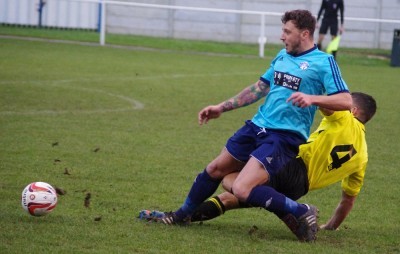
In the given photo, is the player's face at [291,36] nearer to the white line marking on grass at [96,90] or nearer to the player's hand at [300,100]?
the player's hand at [300,100]

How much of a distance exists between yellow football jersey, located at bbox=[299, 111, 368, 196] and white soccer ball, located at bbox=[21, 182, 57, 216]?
6.07ft

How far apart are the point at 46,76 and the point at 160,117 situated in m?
4.69

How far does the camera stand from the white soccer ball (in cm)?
622

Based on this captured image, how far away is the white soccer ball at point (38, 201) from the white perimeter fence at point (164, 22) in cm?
2320

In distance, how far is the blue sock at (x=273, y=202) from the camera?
6.07 metres

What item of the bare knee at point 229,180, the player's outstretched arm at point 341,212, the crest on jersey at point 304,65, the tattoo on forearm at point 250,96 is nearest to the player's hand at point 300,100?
the crest on jersey at point 304,65

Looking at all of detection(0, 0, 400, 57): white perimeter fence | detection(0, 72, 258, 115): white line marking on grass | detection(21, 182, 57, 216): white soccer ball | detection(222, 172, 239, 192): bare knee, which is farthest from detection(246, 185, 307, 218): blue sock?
detection(0, 0, 400, 57): white perimeter fence

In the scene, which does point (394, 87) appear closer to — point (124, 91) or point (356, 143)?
point (124, 91)

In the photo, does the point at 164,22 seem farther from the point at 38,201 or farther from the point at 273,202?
the point at 273,202

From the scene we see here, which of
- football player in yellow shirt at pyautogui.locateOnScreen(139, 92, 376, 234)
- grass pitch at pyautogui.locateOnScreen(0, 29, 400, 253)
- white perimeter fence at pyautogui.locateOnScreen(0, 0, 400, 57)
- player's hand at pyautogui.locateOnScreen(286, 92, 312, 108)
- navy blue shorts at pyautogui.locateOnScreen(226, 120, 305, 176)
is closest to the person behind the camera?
player's hand at pyautogui.locateOnScreen(286, 92, 312, 108)

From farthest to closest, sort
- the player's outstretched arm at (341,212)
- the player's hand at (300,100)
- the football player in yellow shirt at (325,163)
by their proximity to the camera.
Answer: the player's outstretched arm at (341,212), the football player in yellow shirt at (325,163), the player's hand at (300,100)

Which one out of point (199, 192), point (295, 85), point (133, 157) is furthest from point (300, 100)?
point (133, 157)

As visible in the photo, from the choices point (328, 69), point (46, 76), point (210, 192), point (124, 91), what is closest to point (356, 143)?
point (328, 69)

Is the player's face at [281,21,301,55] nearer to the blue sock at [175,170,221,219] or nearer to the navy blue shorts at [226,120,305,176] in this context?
the navy blue shorts at [226,120,305,176]
